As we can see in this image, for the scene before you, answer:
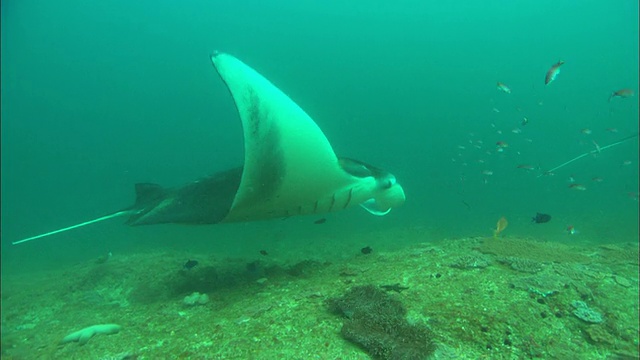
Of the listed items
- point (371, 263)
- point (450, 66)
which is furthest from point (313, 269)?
point (450, 66)

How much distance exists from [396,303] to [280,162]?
189 cm

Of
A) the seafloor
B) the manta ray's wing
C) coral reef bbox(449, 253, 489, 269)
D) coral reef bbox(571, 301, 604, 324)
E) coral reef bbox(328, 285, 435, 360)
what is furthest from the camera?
coral reef bbox(449, 253, 489, 269)

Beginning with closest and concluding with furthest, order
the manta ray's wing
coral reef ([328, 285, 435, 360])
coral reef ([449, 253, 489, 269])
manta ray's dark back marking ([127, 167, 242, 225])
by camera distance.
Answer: coral reef ([328, 285, 435, 360]) < the manta ray's wing < manta ray's dark back marking ([127, 167, 242, 225]) < coral reef ([449, 253, 489, 269])

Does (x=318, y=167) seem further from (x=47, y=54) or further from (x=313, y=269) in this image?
(x=47, y=54)

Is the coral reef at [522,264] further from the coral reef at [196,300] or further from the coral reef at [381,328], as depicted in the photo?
the coral reef at [196,300]

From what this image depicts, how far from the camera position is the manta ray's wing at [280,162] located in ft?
9.53

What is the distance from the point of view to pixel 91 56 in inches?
2248

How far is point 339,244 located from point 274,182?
791cm

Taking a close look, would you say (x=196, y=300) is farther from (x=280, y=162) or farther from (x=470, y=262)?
(x=470, y=262)

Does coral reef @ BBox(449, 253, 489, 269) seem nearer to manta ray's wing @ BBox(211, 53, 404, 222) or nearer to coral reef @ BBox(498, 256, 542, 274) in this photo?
coral reef @ BBox(498, 256, 542, 274)

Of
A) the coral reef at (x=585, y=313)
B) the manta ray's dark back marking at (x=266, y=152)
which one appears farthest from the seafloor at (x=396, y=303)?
the manta ray's dark back marking at (x=266, y=152)

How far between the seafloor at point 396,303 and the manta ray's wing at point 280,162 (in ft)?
3.63

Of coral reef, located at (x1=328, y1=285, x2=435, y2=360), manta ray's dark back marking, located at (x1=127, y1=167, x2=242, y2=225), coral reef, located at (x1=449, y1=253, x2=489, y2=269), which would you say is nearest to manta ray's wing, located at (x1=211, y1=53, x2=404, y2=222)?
manta ray's dark back marking, located at (x1=127, y1=167, x2=242, y2=225)

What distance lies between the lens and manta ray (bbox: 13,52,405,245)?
2.94 meters
